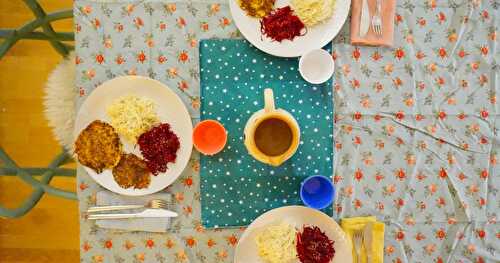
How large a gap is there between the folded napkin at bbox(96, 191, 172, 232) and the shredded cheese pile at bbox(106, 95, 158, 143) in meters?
0.14

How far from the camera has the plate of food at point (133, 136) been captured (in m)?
1.06

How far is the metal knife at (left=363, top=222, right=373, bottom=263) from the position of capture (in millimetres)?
1127

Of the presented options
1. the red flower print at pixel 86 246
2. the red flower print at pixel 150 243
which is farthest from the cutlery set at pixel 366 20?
the red flower print at pixel 86 246

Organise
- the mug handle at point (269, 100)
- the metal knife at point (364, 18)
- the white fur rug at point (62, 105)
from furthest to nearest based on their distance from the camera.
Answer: the white fur rug at point (62, 105) < the metal knife at point (364, 18) < the mug handle at point (269, 100)

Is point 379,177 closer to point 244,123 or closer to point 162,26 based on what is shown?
point 244,123

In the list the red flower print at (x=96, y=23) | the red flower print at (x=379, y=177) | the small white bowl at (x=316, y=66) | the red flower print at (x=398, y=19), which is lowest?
the red flower print at (x=379, y=177)

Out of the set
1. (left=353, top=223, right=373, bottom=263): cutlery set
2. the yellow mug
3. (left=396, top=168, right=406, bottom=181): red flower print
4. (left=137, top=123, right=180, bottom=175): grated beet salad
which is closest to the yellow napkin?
(left=353, top=223, right=373, bottom=263): cutlery set

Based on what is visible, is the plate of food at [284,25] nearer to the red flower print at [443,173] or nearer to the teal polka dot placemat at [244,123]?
the teal polka dot placemat at [244,123]

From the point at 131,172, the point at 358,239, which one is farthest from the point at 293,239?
the point at 131,172

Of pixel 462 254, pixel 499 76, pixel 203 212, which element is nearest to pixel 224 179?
pixel 203 212

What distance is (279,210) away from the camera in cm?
110

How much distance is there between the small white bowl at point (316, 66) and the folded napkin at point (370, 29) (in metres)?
0.09

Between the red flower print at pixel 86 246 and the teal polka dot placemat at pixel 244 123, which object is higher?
the teal polka dot placemat at pixel 244 123

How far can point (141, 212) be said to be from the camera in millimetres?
1097
